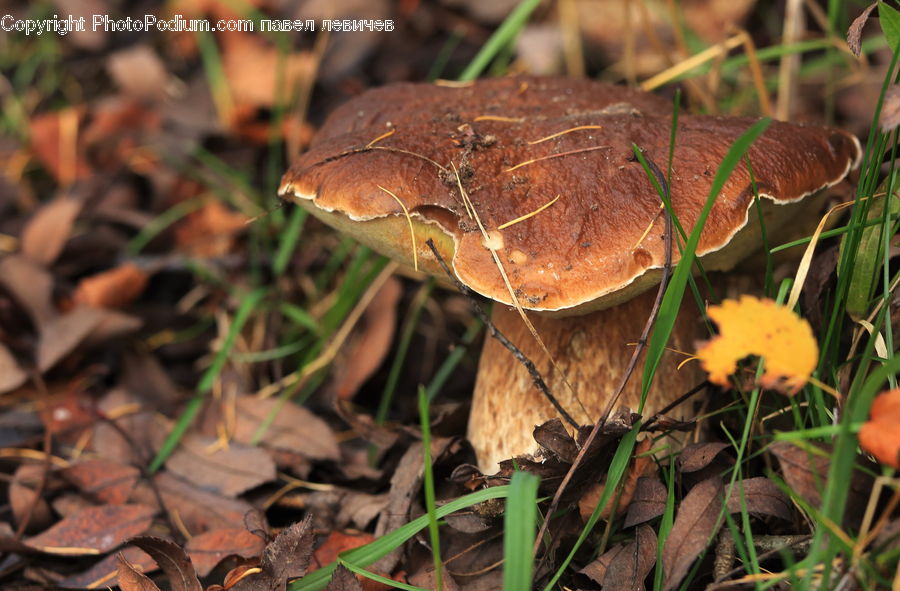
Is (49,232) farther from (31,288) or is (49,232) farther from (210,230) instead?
(210,230)

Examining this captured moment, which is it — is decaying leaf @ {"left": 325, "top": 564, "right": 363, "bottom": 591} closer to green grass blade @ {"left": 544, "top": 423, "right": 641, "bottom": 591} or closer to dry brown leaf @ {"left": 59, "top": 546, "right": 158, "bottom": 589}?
green grass blade @ {"left": 544, "top": 423, "right": 641, "bottom": 591}

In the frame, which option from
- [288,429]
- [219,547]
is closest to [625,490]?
[219,547]

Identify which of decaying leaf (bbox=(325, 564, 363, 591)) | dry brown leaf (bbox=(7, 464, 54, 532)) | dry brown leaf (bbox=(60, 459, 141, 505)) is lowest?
dry brown leaf (bbox=(7, 464, 54, 532))

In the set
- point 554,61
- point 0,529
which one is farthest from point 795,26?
point 0,529

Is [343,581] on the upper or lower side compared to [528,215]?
lower

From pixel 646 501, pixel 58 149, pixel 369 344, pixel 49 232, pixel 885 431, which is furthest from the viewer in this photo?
pixel 58 149

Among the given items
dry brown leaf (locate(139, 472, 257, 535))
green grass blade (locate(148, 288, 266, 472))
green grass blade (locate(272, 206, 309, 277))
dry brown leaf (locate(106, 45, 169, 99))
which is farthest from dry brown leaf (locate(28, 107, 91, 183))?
dry brown leaf (locate(139, 472, 257, 535))

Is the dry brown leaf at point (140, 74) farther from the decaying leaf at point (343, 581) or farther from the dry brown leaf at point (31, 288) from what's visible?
the decaying leaf at point (343, 581)
